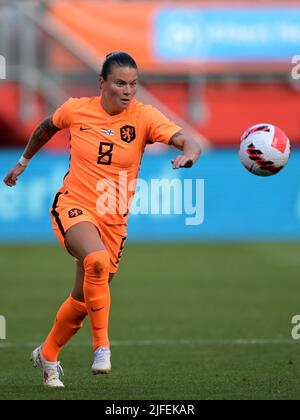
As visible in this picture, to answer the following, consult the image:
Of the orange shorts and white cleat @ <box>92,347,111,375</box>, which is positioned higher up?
the orange shorts

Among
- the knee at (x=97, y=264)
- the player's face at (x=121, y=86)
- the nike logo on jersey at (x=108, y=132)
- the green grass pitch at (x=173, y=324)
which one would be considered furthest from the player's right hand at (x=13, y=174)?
the green grass pitch at (x=173, y=324)

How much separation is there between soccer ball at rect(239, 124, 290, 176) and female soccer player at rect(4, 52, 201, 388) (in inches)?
21.5

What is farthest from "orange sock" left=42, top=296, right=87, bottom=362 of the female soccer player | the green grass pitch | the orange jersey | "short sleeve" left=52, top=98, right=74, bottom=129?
"short sleeve" left=52, top=98, right=74, bottom=129

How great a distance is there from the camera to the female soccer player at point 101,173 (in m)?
7.01

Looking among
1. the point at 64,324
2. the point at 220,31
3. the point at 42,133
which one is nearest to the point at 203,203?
the point at 220,31

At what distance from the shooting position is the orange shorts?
23.1 feet

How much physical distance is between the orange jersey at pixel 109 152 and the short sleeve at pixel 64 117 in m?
0.12

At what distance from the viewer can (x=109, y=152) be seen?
715 centimetres

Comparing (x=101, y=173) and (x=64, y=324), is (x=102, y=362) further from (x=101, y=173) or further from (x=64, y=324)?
(x=101, y=173)

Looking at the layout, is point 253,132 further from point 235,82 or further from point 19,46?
point 235,82

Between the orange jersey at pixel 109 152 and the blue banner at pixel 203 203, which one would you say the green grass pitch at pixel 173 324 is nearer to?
the blue banner at pixel 203 203

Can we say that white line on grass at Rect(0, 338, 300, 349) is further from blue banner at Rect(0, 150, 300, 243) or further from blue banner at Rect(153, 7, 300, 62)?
blue banner at Rect(153, 7, 300, 62)
